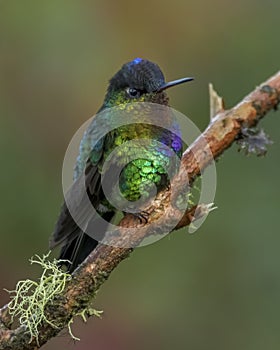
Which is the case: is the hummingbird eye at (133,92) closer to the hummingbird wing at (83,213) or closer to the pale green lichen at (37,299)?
the hummingbird wing at (83,213)

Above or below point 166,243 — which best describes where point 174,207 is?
below

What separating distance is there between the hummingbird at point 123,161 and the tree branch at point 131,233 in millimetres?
85

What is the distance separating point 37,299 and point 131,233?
0.41 meters

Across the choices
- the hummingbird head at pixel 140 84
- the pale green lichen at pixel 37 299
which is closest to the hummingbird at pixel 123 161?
the hummingbird head at pixel 140 84

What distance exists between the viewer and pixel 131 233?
266 centimetres

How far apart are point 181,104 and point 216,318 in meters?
1.68

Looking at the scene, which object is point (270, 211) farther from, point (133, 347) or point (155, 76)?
point (155, 76)

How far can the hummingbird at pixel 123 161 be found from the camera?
2.81 m

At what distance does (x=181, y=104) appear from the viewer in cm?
A: 569

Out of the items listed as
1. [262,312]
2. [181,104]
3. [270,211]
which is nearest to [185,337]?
[262,312]

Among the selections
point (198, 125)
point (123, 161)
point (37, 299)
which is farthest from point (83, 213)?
point (198, 125)

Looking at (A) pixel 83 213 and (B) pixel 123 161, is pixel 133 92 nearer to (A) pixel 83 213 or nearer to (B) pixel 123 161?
(B) pixel 123 161

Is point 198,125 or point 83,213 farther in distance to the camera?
point 198,125

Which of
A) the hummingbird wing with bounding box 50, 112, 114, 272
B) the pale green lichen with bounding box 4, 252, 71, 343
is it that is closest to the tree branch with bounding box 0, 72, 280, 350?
the pale green lichen with bounding box 4, 252, 71, 343
